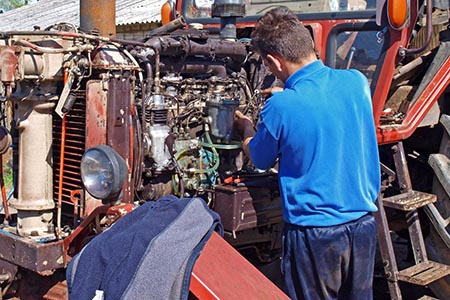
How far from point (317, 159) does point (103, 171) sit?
0.90 m

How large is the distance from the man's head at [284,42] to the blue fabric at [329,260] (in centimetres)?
66

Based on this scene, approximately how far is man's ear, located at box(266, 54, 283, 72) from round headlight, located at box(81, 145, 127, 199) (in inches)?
29.7

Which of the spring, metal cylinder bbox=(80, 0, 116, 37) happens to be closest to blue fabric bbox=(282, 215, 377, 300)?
the spring

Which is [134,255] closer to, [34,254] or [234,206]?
[34,254]

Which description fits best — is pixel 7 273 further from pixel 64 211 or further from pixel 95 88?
pixel 95 88

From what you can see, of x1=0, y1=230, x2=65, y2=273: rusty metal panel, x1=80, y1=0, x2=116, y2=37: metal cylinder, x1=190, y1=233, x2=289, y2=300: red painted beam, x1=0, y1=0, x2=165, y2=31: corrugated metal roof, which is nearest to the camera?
x1=190, y1=233, x2=289, y2=300: red painted beam

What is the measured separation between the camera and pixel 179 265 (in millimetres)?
2191

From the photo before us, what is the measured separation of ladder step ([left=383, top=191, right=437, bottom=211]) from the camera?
333 centimetres

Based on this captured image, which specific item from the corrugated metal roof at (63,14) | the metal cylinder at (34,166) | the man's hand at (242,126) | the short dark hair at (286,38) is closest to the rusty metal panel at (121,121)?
the metal cylinder at (34,166)

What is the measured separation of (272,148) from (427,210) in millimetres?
1448

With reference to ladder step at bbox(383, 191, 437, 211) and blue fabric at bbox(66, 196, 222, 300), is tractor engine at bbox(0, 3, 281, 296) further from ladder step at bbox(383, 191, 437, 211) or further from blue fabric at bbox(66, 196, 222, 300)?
ladder step at bbox(383, 191, 437, 211)

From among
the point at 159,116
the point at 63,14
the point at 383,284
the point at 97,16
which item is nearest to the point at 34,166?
the point at 159,116

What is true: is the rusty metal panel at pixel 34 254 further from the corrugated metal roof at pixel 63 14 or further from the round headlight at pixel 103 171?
the corrugated metal roof at pixel 63 14

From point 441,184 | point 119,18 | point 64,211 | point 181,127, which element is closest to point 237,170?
point 181,127
